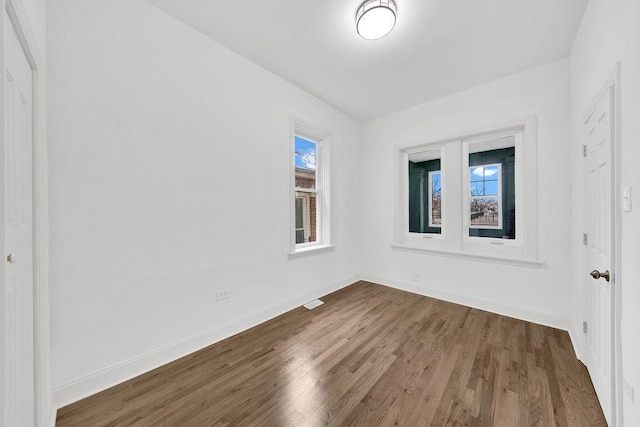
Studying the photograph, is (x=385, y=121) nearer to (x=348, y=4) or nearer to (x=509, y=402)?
(x=348, y=4)

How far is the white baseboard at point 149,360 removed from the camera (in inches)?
64.8

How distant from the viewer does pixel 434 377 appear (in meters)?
1.91

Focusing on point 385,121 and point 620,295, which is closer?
point 620,295

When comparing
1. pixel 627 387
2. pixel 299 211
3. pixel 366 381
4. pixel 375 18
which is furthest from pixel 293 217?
pixel 627 387

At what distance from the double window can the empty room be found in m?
0.03

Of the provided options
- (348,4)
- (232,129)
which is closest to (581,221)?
(348,4)

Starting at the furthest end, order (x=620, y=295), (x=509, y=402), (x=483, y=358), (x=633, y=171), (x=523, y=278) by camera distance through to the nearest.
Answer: (x=523, y=278) < (x=483, y=358) < (x=509, y=402) < (x=620, y=295) < (x=633, y=171)

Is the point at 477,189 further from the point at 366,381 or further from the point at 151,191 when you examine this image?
the point at 151,191

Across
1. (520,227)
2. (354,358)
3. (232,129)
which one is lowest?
(354,358)

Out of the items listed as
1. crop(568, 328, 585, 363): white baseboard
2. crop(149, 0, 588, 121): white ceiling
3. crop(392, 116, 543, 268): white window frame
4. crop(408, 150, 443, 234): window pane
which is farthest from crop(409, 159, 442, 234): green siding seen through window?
crop(568, 328, 585, 363): white baseboard

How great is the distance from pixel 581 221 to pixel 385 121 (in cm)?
283

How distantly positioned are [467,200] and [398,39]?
226cm

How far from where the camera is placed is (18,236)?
3.59ft

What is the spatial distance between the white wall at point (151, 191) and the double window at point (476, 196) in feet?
7.67
